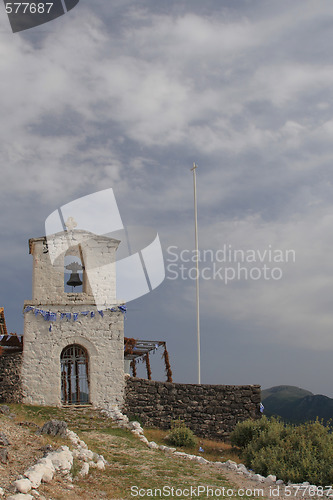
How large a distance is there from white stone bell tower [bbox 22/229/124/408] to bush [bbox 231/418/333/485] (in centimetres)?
627

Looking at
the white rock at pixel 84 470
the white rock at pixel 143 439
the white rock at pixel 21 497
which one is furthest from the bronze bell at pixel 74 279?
the white rock at pixel 21 497

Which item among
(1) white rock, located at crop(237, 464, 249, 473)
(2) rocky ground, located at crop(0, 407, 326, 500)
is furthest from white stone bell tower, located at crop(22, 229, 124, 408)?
(1) white rock, located at crop(237, 464, 249, 473)

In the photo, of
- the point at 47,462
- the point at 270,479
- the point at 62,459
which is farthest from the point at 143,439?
the point at 47,462

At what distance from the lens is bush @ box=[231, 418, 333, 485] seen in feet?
51.8

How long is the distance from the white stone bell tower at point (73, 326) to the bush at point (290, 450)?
6.27m

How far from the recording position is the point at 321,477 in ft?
50.7

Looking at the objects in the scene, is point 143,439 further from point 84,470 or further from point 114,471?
point 84,470

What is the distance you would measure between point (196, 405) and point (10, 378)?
7928mm

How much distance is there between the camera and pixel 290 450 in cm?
1745

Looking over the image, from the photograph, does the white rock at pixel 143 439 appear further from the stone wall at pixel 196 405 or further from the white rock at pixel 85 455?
the white rock at pixel 85 455

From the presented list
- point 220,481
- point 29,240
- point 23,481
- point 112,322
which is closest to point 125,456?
point 220,481

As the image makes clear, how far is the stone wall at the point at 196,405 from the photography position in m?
22.1

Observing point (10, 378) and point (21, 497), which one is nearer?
point (21, 497)

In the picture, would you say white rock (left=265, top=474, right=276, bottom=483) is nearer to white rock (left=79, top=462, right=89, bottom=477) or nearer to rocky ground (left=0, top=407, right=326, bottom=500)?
rocky ground (left=0, top=407, right=326, bottom=500)
